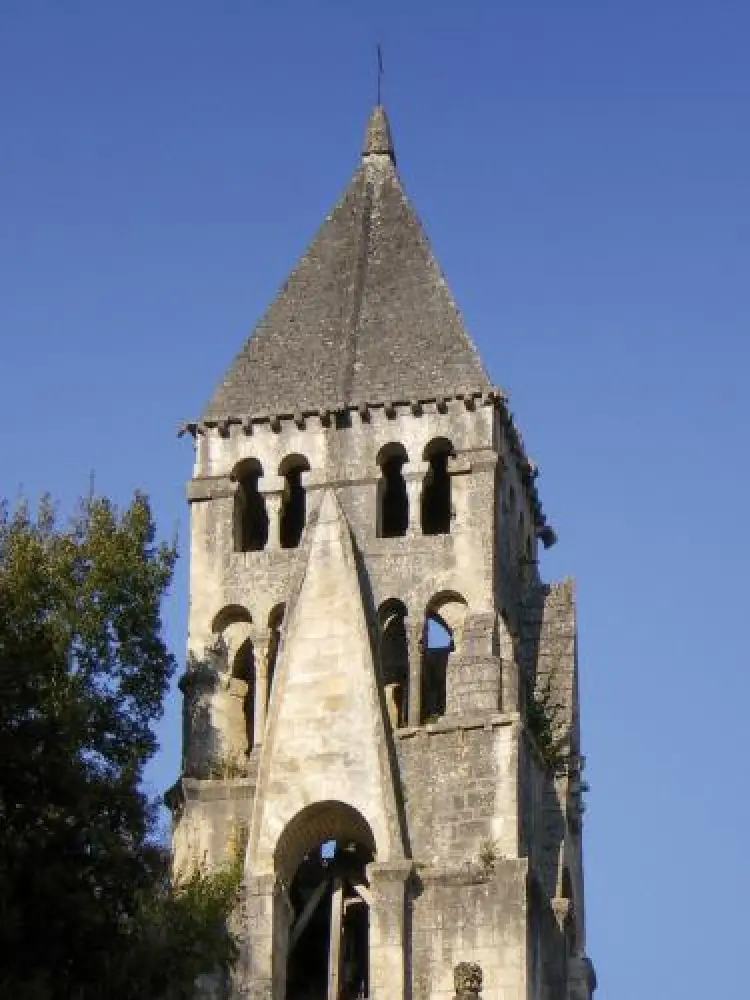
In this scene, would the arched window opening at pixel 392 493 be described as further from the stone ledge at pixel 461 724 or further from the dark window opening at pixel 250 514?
the stone ledge at pixel 461 724

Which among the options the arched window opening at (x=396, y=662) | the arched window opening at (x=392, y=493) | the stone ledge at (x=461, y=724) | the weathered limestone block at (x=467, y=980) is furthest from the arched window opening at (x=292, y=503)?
the weathered limestone block at (x=467, y=980)

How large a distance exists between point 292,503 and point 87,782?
418 inches

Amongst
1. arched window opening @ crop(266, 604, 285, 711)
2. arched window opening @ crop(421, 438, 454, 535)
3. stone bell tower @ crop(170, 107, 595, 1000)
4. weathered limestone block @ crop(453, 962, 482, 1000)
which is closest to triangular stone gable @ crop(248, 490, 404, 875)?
stone bell tower @ crop(170, 107, 595, 1000)

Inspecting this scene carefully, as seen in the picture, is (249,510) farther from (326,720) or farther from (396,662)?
(326,720)

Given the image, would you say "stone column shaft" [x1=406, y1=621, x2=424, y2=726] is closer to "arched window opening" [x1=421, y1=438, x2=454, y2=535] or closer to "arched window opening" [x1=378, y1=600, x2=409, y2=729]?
"arched window opening" [x1=378, y1=600, x2=409, y2=729]

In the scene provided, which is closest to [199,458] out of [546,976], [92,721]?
[92,721]

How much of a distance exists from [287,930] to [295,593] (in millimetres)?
4837

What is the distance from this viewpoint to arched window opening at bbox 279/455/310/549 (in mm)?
45094

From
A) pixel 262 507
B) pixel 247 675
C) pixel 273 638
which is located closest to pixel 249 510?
pixel 262 507

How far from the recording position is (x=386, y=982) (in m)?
40.0

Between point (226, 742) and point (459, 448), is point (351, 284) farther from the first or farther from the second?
point (226, 742)

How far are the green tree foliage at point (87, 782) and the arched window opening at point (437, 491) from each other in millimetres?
4549

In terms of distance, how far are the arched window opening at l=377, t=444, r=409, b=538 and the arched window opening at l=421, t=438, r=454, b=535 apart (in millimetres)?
329

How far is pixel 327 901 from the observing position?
141 ft
